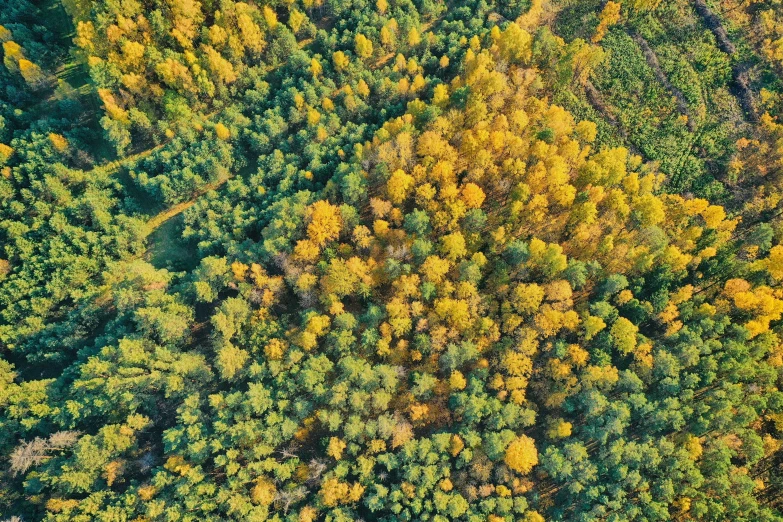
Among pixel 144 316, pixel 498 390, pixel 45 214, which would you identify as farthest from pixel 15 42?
pixel 498 390

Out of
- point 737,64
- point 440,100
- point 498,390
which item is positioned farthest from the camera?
point 737,64

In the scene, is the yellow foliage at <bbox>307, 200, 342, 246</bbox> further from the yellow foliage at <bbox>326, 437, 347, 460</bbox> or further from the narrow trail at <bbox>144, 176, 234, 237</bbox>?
the yellow foliage at <bbox>326, 437, 347, 460</bbox>

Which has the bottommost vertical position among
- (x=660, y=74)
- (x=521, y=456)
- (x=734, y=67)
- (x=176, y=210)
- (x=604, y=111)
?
(x=521, y=456)

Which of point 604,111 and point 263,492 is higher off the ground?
point 604,111

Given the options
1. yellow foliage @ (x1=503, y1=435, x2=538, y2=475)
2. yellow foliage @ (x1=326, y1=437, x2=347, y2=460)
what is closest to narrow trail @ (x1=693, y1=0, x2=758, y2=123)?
yellow foliage @ (x1=503, y1=435, x2=538, y2=475)

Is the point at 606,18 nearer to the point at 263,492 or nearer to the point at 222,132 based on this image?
the point at 222,132

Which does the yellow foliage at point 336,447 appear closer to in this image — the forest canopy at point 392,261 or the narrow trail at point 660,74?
the forest canopy at point 392,261

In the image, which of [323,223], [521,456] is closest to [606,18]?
[323,223]

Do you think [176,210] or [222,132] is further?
[176,210]

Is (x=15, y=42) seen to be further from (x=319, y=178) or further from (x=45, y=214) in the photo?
(x=319, y=178)
